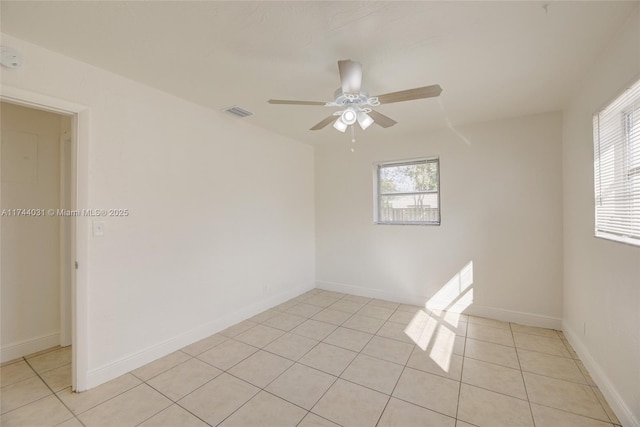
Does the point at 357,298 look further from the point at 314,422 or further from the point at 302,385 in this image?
the point at 314,422

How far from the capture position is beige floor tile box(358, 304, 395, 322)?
11.3 feet

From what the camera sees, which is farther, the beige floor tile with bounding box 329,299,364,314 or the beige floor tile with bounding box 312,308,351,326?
the beige floor tile with bounding box 329,299,364,314

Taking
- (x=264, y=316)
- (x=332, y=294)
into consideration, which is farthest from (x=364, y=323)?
(x=264, y=316)

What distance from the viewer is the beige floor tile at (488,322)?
3154mm

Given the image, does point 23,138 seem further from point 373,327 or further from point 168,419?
point 373,327

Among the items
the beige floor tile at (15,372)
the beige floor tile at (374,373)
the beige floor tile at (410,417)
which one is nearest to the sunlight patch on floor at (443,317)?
the beige floor tile at (374,373)

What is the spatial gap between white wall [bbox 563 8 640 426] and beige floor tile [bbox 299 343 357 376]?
1.84 metres

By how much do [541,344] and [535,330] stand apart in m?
0.38

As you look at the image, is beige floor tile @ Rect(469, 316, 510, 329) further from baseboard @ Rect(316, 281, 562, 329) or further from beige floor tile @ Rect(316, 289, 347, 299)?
beige floor tile @ Rect(316, 289, 347, 299)

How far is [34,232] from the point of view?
8.78ft

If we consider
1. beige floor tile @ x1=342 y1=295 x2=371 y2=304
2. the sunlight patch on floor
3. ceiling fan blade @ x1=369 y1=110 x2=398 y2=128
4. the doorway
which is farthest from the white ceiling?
beige floor tile @ x1=342 y1=295 x2=371 y2=304

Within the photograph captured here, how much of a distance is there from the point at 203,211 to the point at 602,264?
357 cm

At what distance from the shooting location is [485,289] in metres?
3.38

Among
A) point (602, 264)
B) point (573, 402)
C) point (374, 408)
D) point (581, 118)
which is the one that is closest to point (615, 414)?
point (573, 402)
